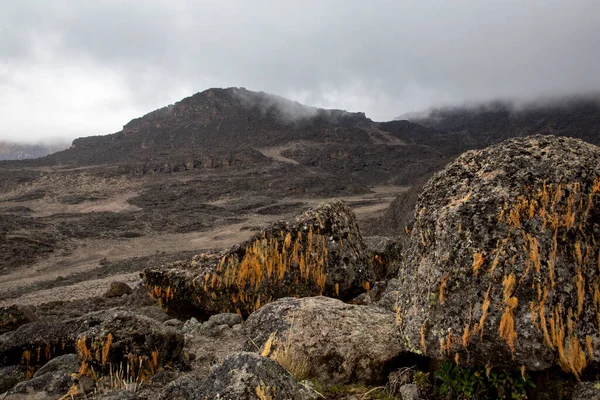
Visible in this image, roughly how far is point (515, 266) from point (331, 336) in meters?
1.66

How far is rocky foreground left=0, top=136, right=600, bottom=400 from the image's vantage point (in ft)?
7.60

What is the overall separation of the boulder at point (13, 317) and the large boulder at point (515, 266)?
7.70 meters

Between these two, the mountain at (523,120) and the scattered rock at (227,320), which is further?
the mountain at (523,120)

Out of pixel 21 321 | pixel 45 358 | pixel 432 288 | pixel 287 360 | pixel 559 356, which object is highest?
pixel 432 288

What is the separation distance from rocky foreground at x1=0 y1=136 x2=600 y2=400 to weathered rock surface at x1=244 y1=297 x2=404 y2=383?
1 centimetres

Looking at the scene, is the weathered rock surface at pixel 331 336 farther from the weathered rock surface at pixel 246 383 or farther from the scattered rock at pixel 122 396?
the scattered rock at pixel 122 396

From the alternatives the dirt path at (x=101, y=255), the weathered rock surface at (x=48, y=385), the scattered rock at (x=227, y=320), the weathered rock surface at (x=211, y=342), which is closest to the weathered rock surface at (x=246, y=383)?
the weathered rock surface at (x=211, y=342)

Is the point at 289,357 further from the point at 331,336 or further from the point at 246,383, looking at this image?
the point at 246,383

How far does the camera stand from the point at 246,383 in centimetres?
216

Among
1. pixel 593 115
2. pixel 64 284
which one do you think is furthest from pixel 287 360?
pixel 593 115

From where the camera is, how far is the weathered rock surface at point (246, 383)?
2135mm

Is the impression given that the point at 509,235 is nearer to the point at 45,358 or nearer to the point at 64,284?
the point at 45,358

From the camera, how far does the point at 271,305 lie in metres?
4.07

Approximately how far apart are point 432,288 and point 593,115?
4997 inches
